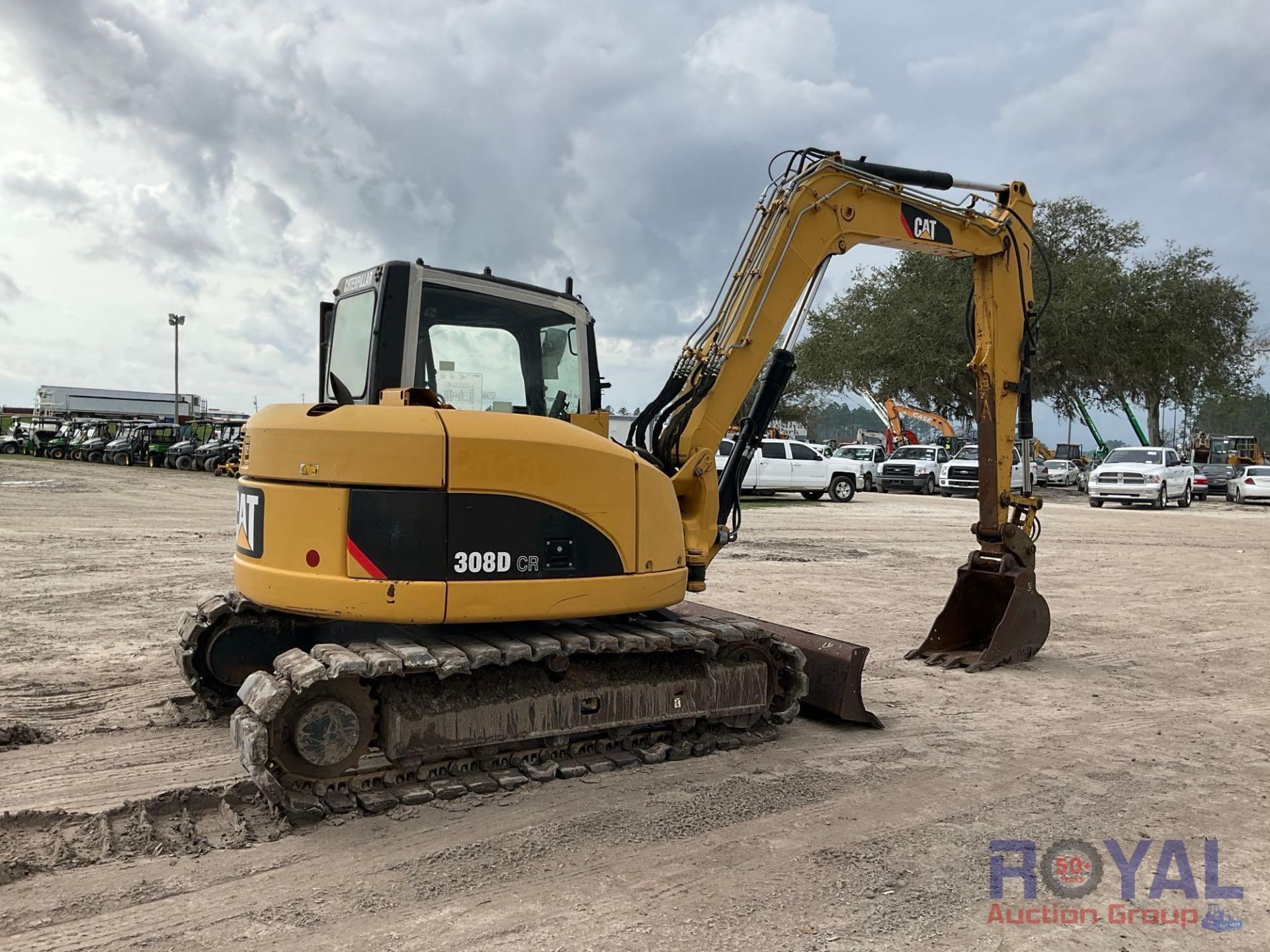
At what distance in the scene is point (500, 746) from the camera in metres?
5.11

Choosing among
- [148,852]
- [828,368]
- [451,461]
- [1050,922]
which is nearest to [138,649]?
[148,852]

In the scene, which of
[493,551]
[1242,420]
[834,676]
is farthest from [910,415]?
[1242,420]

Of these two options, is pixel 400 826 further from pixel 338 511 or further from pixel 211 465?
pixel 211 465

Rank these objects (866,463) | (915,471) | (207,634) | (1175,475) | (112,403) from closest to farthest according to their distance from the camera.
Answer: (207,634) < (1175,475) < (915,471) < (866,463) < (112,403)

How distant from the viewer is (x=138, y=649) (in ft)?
25.8

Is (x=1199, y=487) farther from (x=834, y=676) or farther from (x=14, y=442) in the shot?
(x=14, y=442)

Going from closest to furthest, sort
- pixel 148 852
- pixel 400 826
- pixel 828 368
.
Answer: pixel 148 852, pixel 400 826, pixel 828 368

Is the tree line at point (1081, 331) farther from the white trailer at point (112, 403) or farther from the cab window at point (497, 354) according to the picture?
the white trailer at point (112, 403)

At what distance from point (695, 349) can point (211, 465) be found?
35760 mm

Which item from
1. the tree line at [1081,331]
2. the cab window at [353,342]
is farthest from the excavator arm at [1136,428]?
the cab window at [353,342]

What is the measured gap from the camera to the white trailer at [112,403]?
92.2m

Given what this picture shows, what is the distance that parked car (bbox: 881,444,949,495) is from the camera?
34781 mm

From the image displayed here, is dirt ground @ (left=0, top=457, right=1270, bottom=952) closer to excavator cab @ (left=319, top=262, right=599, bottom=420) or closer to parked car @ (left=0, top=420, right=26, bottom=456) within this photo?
excavator cab @ (left=319, top=262, right=599, bottom=420)

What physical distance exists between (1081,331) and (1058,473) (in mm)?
6543
